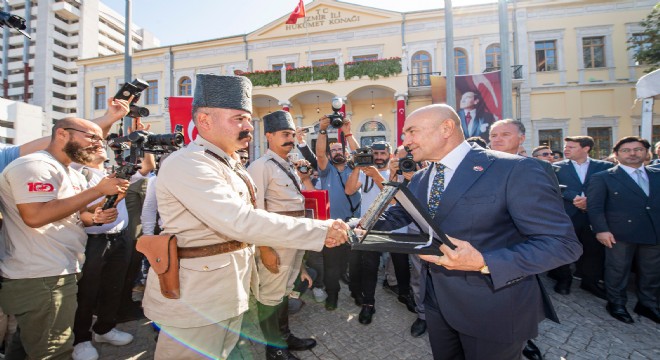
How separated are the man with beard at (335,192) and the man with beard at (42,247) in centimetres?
280

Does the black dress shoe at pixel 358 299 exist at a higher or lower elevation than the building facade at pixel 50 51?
lower

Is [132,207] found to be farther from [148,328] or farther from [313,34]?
[313,34]

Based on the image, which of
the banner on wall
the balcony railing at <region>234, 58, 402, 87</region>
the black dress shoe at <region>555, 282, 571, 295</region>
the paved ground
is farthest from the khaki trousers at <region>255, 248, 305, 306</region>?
the balcony railing at <region>234, 58, 402, 87</region>

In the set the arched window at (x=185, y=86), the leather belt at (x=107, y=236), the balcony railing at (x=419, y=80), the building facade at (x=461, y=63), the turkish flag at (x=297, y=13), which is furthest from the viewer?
the arched window at (x=185, y=86)

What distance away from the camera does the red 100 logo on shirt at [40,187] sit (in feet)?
7.20

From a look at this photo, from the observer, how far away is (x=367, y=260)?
4160mm

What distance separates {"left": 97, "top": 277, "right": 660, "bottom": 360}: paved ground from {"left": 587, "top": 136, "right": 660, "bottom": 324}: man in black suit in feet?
1.01

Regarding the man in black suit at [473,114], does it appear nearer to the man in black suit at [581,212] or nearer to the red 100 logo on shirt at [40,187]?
the man in black suit at [581,212]

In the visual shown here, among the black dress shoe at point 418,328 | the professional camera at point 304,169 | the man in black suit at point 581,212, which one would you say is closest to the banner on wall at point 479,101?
the man in black suit at point 581,212

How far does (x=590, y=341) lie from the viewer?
136 inches

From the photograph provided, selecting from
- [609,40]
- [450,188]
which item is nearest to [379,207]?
[450,188]

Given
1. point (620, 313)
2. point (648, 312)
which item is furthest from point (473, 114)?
point (620, 313)

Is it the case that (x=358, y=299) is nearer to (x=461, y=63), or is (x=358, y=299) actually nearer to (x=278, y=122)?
(x=278, y=122)

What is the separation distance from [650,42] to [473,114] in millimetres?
10934
